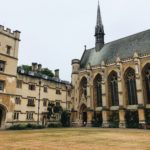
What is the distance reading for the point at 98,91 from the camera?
47.3 m

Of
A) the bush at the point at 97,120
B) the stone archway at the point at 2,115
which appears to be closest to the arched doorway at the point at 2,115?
the stone archway at the point at 2,115

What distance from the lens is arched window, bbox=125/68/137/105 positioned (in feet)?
132

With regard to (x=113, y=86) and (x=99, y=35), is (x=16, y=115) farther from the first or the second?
(x=99, y=35)

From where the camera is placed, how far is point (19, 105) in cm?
3859

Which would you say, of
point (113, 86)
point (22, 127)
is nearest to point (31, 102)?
point (22, 127)

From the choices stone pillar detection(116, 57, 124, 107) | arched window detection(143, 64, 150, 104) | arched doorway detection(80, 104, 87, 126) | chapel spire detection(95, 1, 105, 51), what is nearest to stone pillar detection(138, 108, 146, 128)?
arched window detection(143, 64, 150, 104)

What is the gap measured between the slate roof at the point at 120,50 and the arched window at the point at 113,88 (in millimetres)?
3488

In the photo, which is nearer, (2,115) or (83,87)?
(2,115)

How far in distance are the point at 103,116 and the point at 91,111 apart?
400cm

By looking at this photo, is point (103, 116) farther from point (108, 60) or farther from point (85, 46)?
point (85, 46)

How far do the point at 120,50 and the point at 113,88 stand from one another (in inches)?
382

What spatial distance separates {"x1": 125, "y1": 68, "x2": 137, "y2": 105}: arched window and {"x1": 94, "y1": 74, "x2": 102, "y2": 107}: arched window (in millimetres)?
7333

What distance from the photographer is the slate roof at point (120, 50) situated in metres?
43.0

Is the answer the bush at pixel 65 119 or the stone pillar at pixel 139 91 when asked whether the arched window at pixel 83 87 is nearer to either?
the bush at pixel 65 119
